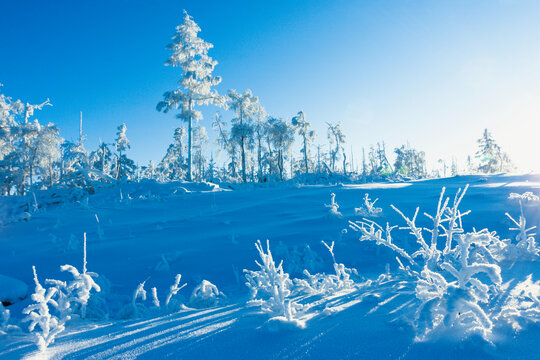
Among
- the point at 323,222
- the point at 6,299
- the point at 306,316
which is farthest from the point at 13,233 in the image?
the point at 306,316

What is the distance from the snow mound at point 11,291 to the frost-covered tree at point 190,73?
16911 millimetres

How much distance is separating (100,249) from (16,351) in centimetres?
414

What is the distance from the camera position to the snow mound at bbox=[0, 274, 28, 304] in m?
3.66

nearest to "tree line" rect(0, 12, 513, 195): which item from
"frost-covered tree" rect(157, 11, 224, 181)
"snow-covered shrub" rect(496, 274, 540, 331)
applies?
"frost-covered tree" rect(157, 11, 224, 181)

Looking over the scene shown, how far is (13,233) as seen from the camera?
7547 mm

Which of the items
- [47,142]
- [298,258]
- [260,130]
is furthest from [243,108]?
[298,258]

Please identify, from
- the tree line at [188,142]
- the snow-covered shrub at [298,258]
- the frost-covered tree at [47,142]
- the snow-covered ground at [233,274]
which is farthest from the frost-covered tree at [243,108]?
the snow-covered shrub at [298,258]

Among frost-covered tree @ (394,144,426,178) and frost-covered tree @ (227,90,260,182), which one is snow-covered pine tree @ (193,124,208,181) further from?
frost-covered tree @ (394,144,426,178)

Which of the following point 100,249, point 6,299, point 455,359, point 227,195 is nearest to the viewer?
point 455,359

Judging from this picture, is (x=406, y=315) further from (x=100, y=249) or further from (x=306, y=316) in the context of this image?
(x=100, y=249)

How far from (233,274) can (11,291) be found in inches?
106

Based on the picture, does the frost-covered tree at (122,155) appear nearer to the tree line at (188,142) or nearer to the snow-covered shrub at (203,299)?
the tree line at (188,142)

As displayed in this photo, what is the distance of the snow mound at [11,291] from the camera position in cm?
366

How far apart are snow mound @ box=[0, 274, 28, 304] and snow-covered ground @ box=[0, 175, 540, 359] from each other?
0.10 meters
